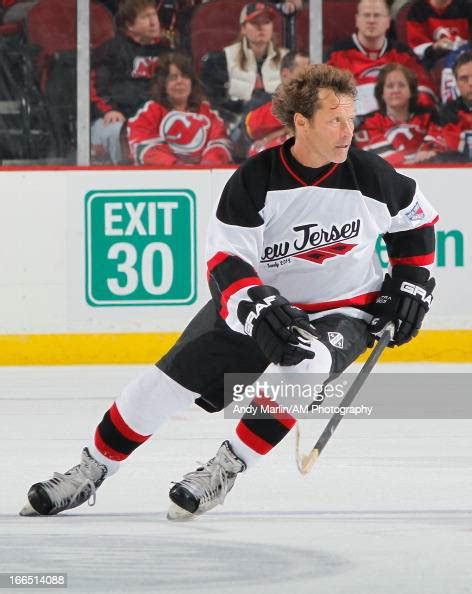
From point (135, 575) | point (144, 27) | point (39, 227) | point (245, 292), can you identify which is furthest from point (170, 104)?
point (135, 575)

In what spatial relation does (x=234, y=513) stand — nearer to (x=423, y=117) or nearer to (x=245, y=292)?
(x=245, y=292)

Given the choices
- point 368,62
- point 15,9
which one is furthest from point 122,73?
point 368,62

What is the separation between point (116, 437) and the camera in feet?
10.7

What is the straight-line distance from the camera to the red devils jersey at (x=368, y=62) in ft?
22.4

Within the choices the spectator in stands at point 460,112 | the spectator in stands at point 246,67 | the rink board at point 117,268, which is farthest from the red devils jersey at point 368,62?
the rink board at point 117,268

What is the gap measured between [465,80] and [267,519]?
4.27 m

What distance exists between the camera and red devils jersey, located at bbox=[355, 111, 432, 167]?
6.84 m

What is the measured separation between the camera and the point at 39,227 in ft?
21.6

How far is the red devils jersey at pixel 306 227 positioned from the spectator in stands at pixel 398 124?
11.7 ft

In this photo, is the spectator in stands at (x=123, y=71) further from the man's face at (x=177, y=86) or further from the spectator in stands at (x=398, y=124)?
the spectator in stands at (x=398, y=124)

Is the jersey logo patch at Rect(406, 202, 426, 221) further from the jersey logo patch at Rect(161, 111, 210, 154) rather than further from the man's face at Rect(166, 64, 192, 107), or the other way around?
the man's face at Rect(166, 64, 192, 107)

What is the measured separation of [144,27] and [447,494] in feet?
12.8

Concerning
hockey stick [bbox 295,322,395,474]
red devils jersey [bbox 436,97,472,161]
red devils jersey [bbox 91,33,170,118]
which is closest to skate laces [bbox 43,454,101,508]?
hockey stick [bbox 295,322,395,474]

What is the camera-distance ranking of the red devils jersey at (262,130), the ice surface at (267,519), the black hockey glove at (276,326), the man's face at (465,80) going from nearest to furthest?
the ice surface at (267,519)
the black hockey glove at (276,326)
the red devils jersey at (262,130)
the man's face at (465,80)
